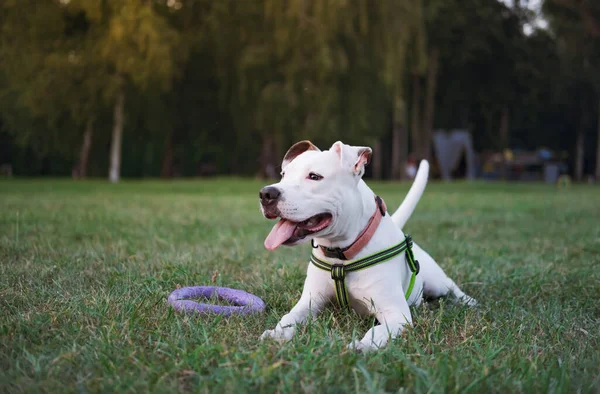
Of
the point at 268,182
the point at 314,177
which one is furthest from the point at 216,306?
the point at 268,182

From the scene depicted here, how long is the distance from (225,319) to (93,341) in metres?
0.65

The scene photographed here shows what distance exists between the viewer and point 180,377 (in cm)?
204

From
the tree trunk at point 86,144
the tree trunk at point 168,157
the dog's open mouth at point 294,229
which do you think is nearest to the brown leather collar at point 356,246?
the dog's open mouth at point 294,229

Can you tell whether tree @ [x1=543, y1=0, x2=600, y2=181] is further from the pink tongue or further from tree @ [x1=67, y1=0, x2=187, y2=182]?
the pink tongue

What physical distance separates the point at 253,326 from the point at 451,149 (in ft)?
110

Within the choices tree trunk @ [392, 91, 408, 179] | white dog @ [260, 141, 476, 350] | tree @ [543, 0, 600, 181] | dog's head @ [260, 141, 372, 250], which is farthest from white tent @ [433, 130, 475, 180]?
dog's head @ [260, 141, 372, 250]

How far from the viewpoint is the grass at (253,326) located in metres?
2.02

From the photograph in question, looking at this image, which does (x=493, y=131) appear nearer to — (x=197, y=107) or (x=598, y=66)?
(x=598, y=66)

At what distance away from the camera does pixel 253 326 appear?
9.21ft

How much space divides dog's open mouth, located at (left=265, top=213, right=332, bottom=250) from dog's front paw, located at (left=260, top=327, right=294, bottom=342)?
1.13ft

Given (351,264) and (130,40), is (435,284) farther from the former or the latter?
(130,40)

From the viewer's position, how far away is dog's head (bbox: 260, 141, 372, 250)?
2615 mm

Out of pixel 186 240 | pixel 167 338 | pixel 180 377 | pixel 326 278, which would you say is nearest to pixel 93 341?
pixel 167 338

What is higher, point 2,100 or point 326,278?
point 2,100
